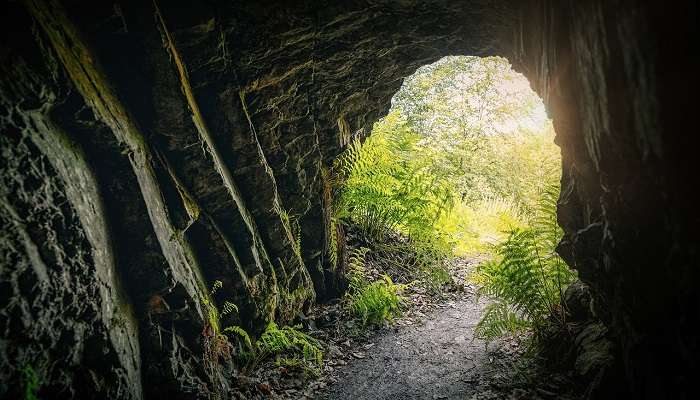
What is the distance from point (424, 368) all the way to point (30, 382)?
414cm

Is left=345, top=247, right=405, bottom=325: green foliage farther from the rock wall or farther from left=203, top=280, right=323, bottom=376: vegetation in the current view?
the rock wall

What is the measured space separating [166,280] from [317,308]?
11.1 ft

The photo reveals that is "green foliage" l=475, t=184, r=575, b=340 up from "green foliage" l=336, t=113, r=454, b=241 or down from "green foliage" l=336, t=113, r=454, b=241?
down

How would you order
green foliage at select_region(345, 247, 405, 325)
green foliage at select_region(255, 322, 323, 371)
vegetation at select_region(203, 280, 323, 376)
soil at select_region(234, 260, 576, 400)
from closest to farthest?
1. vegetation at select_region(203, 280, 323, 376)
2. soil at select_region(234, 260, 576, 400)
3. green foliage at select_region(255, 322, 323, 371)
4. green foliage at select_region(345, 247, 405, 325)

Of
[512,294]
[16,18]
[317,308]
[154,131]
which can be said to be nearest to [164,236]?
[154,131]

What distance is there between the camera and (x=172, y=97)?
392 cm

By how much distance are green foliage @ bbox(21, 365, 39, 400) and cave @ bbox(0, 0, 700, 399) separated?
0.23 ft

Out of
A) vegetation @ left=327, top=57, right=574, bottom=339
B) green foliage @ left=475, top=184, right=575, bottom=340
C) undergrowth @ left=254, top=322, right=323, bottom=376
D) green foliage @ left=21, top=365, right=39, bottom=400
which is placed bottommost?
green foliage @ left=21, top=365, right=39, bottom=400

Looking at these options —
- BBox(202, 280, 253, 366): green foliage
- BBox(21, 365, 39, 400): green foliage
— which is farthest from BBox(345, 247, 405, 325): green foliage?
BBox(21, 365, 39, 400): green foliage

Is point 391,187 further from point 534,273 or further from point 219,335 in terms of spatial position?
point 219,335

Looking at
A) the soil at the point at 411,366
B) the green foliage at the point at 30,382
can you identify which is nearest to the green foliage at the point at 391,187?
the soil at the point at 411,366

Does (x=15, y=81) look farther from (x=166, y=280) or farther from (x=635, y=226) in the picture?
(x=635, y=226)

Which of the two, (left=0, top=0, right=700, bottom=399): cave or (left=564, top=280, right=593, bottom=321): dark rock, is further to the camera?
(left=564, top=280, right=593, bottom=321): dark rock

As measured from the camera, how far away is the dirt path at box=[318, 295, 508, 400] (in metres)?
4.41
